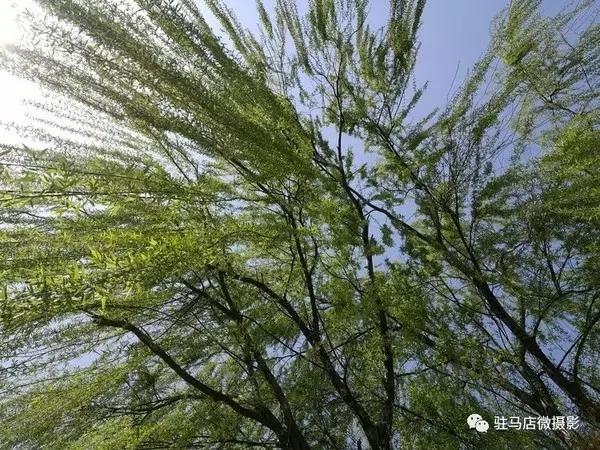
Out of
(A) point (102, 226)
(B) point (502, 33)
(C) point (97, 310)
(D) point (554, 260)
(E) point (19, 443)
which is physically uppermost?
(B) point (502, 33)

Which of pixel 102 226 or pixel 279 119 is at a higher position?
pixel 279 119

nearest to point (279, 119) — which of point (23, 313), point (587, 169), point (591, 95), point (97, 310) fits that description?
point (97, 310)

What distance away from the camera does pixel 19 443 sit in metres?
2.14

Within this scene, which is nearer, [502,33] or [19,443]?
[19,443]

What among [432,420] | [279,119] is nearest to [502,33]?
[279,119]

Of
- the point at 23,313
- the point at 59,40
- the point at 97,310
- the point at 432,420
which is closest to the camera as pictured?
the point at 23,313

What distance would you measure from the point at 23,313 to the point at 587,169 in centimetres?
307

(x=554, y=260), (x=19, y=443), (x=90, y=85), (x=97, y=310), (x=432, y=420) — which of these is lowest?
(x=19, y=443)

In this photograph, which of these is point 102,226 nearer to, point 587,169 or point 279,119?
point 279,119

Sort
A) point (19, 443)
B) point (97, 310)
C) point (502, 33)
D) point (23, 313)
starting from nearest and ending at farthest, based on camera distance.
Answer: point (23, 313), point (97, 310), point (19, 443), point (502, 33)

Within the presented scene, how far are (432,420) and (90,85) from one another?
2.60m

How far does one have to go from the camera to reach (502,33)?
10.2ft

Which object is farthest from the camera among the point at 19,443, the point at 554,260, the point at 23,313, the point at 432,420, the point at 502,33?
the point at 502,33

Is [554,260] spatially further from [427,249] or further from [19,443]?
[19,443]
